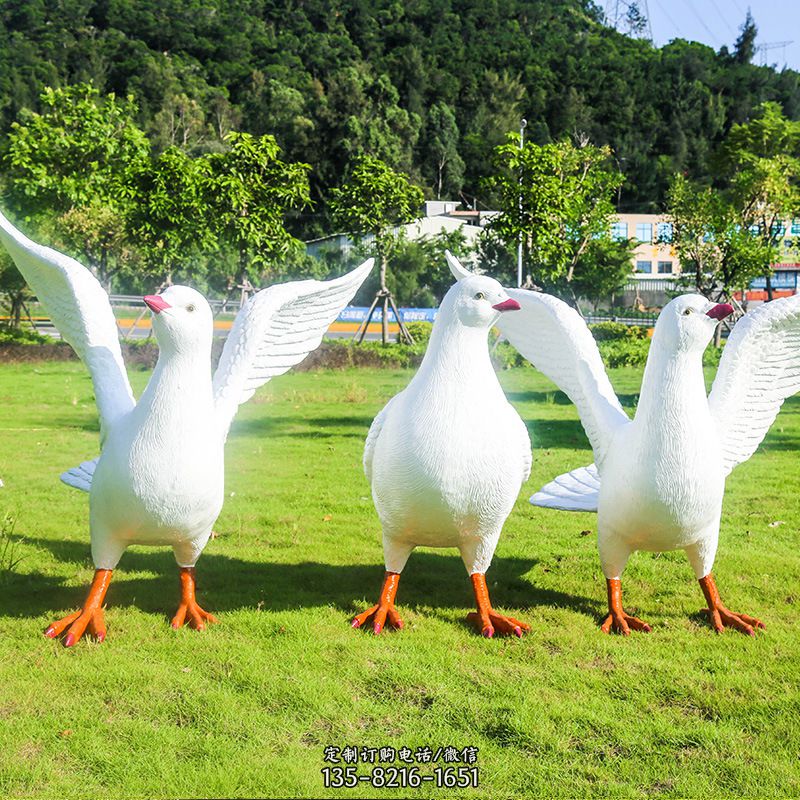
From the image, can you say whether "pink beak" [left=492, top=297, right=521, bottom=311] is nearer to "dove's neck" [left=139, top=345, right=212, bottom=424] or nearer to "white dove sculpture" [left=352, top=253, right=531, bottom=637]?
"white dove sculpture" [left=352, top=253, right=531, bottom=637]

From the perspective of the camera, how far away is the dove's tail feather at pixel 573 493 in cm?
477

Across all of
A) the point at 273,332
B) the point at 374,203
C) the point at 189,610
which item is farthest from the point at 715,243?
the point at 189,610

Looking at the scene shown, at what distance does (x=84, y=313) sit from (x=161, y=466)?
3.27 ft

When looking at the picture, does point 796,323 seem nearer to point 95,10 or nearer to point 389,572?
point 389,572

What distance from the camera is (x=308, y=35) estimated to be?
69125 mm

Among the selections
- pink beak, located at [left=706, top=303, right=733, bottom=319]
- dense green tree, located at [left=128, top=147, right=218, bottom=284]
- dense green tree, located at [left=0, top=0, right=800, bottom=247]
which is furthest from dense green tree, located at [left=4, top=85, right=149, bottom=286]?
dense green tree, located at [left=0, top=0, right=800, bottom=247]

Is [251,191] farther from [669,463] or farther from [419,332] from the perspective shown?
[669,463]

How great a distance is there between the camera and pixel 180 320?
4043 mm

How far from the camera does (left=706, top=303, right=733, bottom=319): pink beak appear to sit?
395cm

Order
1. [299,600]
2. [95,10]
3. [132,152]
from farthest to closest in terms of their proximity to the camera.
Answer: [95,10]
[132,152]
[299,600]

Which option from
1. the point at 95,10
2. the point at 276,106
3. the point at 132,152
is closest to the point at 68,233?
the point at 132,152

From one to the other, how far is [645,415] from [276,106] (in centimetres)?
5522

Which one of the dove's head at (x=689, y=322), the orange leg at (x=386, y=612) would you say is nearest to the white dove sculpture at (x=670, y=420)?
the dove's head at (x=689, y=322)

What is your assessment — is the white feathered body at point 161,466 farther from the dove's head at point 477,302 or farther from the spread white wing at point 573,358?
the spread white wing at point 573,358
